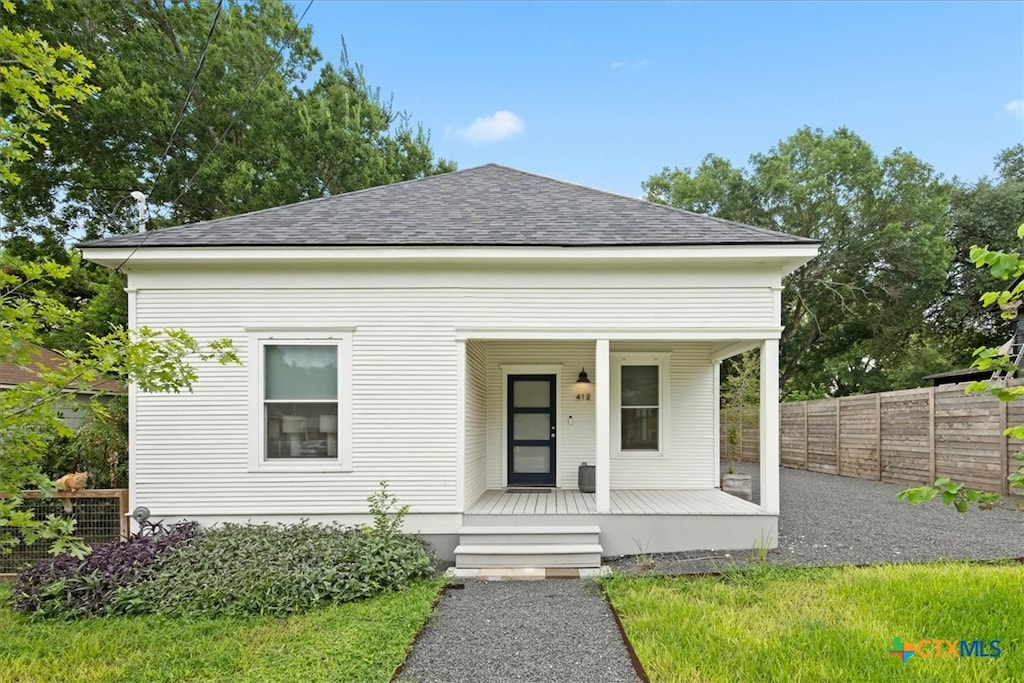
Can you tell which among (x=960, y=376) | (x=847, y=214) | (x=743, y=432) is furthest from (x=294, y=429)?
(x=847, y=214)

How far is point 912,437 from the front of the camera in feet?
32.6

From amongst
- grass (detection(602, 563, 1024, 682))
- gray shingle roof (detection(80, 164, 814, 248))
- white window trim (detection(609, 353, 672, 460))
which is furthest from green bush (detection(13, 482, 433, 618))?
white window trim (detection(609, 353, 672, 460))

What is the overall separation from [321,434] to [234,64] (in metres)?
9.56

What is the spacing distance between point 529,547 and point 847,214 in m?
18.5

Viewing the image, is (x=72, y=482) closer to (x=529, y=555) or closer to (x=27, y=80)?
(x=27, y=80)

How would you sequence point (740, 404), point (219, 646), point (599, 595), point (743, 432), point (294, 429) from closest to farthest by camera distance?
point (219, 646) < point (599, 595) < point (294, 429) < point (740, 404) < point (743, 432)

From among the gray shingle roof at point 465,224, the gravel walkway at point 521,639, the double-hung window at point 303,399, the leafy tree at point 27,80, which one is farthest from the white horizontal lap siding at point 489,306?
the leafy tree at point 27,80

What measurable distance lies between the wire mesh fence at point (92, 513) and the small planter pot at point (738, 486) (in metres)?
7.83

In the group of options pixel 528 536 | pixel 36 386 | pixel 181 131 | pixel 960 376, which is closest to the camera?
pixel 36 386

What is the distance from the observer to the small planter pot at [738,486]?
785cm

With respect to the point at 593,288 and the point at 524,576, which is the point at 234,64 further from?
the point at 524,576

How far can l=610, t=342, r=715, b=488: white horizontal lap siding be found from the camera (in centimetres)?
825

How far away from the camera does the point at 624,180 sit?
75.5 feet

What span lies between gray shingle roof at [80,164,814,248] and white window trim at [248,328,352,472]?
102 cm
